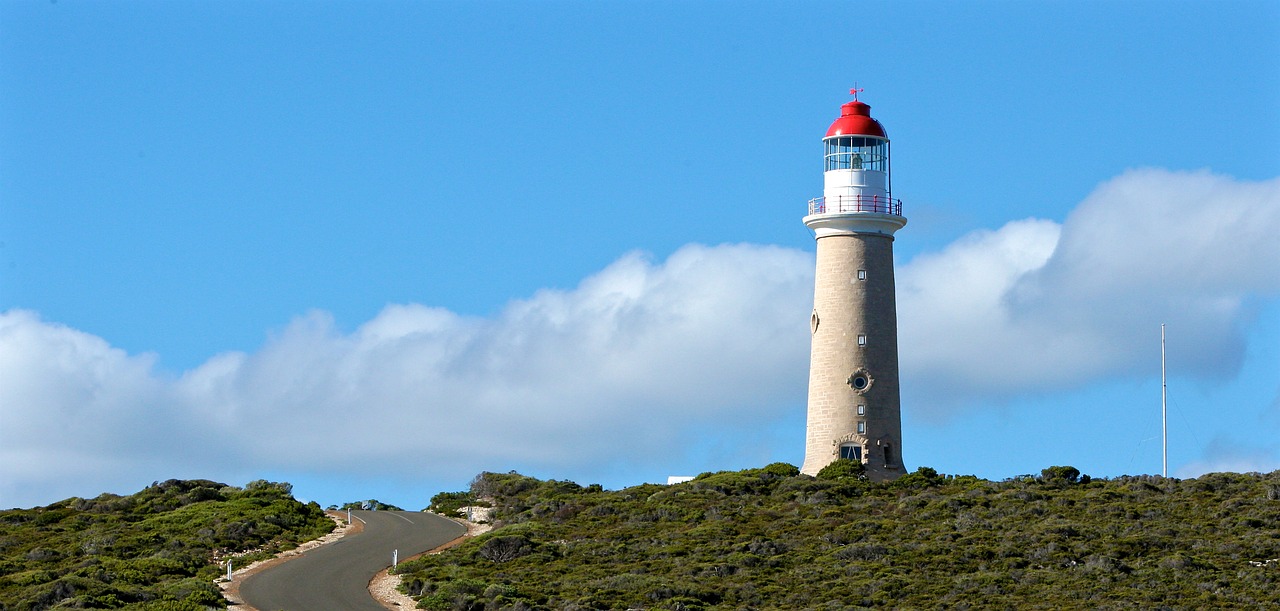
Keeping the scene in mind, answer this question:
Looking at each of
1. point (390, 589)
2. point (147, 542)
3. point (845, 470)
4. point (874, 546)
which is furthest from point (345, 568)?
point (845, 470)

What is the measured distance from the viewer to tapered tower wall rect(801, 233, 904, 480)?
60.9 metres

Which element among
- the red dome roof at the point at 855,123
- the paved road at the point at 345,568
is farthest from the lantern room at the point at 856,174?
the paved road at the point at 345,568

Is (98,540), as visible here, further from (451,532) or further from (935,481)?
(935,481)

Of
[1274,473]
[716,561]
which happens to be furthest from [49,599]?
[1274,473]

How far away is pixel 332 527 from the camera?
61.0 metres

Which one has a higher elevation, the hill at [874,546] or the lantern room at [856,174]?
the lantern room at [856,174]

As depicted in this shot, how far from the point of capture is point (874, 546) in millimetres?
49062

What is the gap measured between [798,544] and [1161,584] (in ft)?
34.9

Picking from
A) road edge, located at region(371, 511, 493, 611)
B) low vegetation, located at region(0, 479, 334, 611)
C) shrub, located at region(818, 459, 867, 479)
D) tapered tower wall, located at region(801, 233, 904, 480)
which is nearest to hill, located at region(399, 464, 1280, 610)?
shrub, located at region(818, 459, 867, 479)

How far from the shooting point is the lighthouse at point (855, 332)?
60906 millimetres

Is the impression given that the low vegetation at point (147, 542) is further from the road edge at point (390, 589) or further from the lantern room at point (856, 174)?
the lantern room at point (856, 174)

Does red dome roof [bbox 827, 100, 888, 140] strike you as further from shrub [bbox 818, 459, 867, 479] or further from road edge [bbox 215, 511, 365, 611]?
road edge [bbox 215, 511, 365, 611]

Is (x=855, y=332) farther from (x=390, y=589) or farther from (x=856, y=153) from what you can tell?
(x=390, y=589)

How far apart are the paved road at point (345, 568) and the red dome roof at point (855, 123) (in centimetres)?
1820
